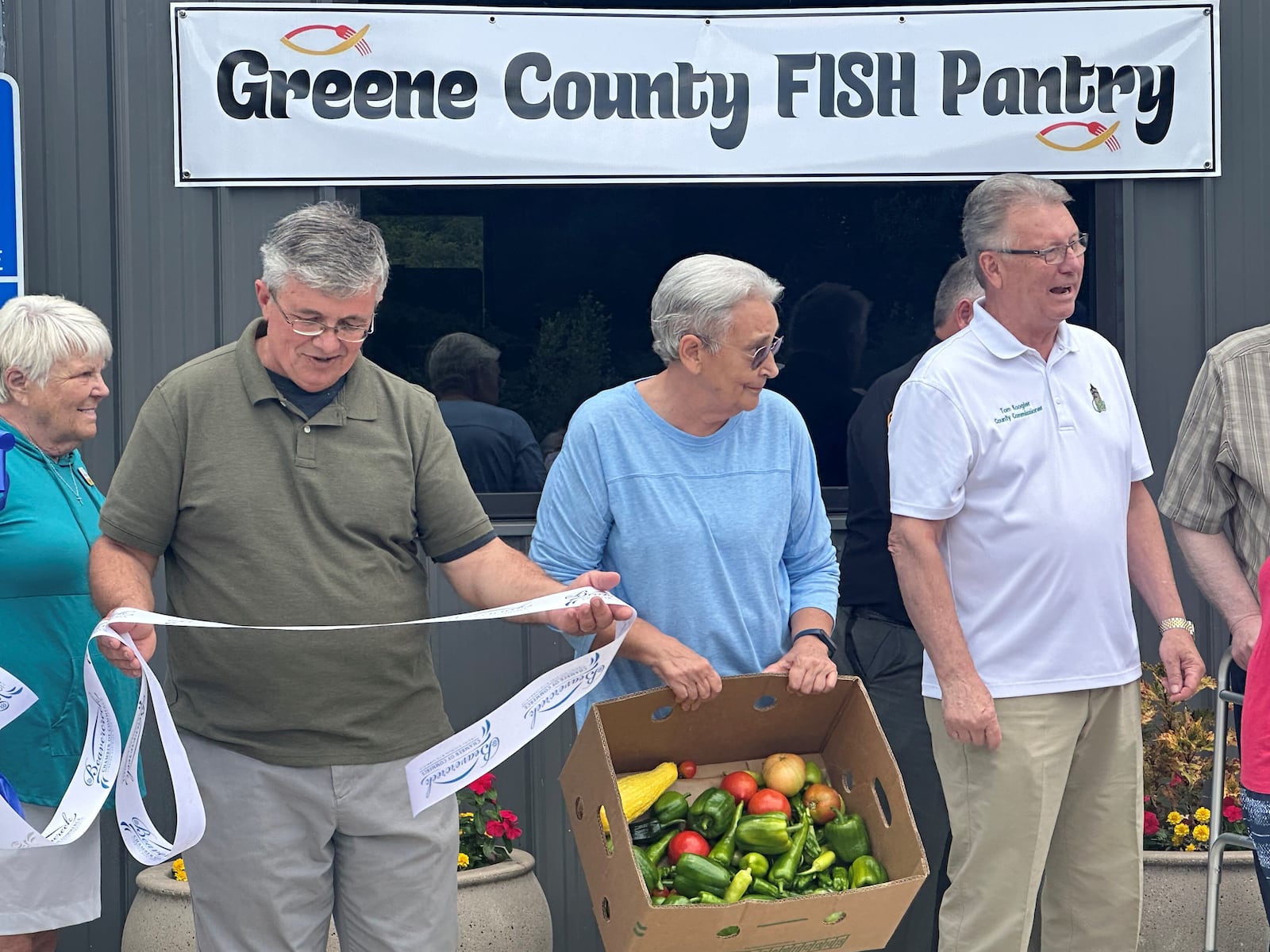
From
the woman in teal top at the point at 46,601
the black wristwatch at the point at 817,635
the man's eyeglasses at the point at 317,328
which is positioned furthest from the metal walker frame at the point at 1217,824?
the woman in teal top at the point at 46,601

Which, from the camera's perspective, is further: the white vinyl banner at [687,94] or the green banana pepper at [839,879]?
the white vinyl banner at [687,94]

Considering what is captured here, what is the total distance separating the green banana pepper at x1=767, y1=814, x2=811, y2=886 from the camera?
115 inches

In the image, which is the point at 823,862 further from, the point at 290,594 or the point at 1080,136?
the point at 1080,136

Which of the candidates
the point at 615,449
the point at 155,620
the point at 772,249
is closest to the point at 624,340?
the point at 772,249

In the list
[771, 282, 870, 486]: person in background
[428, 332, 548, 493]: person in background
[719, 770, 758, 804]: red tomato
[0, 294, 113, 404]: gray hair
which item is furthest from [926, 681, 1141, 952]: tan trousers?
[0, 294, 113, 404]: gray hair

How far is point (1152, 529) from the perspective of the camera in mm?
3686

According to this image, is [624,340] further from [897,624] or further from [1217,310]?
[1217,310]

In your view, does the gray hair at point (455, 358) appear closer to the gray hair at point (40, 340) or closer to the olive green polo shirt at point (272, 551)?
the gray hair at point (40, 340)

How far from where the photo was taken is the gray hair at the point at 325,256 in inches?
114

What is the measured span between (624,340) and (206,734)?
2410 mm

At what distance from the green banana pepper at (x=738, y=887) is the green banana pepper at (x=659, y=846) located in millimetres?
158

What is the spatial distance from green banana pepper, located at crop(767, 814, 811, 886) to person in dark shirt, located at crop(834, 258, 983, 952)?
1.30m

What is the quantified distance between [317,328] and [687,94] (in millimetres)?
2196

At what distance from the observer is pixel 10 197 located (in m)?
4.45
